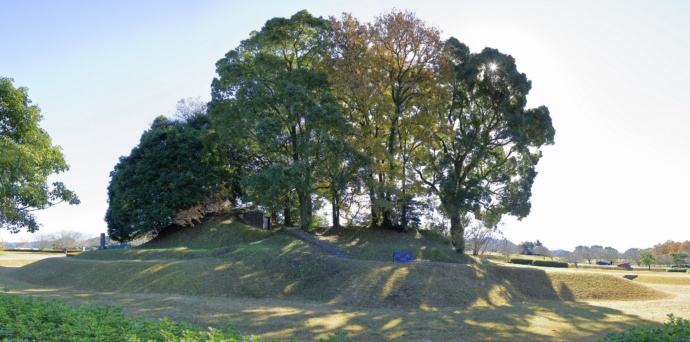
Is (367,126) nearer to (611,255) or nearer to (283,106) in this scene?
(283,106)

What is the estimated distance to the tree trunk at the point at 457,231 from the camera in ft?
96.8

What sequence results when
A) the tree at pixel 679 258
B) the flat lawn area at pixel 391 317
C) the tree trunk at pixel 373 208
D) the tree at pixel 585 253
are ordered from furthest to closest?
the tree at pixel 585 253 < the tree at pixel 679 258 < the tree trunk at pixel 373 208 < the flat lawn area at pixel 391 317

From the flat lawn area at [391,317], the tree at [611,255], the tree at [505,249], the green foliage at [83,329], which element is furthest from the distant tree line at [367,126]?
the tree at [611,255]

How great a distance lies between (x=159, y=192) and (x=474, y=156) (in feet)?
68.5

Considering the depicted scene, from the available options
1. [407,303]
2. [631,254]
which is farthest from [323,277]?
[631,254]

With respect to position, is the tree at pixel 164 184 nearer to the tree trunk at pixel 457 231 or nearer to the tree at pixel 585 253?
the tree trunk at pixel 457 231

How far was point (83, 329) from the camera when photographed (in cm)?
698

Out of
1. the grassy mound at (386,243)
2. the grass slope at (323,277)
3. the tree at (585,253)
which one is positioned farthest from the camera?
the tree at (585,253)

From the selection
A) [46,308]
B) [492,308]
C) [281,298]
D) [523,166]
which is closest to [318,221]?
[523,166]

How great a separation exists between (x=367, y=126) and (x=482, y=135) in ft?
24.2

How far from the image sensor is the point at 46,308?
28.5 feet

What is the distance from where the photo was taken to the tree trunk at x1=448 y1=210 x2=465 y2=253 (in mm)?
29500

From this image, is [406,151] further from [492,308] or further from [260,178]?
[492,308]

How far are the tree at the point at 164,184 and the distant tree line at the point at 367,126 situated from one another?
0.10m
